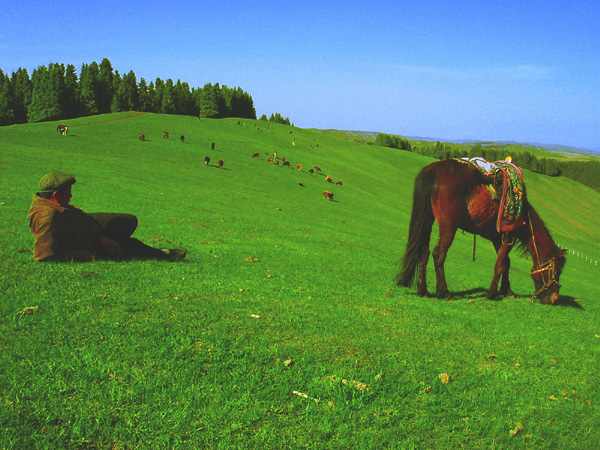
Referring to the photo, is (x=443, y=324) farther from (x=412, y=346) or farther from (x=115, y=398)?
(x=115, y=398)

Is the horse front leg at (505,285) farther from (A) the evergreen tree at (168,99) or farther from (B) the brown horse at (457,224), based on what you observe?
(A) the evergreen tree at (168,99)

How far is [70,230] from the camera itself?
8828 mm

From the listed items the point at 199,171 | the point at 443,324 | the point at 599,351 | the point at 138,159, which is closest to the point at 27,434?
the point at 443,324

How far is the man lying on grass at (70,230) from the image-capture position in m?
8.39

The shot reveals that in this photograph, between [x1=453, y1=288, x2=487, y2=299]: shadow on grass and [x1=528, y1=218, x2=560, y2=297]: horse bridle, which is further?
[x1=453, y1=288, x2=487, y2=299]: shadow on grass

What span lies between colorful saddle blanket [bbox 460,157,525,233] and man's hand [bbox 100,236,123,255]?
940 cm

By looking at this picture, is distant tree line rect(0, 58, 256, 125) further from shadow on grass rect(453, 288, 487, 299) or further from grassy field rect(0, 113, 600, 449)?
shadow on grass rect(453, 288, 487, 299)

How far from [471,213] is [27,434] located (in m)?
10.5

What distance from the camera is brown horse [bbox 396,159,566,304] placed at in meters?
10.6

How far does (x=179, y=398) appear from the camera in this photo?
472 centimetres

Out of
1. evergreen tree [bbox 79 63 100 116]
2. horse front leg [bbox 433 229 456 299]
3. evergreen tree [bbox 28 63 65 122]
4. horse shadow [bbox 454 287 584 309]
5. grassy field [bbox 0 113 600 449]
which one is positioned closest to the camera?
grassy field [bbox 0 113 600 449]

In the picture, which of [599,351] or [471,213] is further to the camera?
[471,213]

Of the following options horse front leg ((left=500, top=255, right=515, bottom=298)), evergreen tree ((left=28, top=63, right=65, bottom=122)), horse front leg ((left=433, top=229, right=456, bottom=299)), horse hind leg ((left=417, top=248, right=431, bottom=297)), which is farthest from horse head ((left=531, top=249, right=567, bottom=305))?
evergreen tree ((left=28, top=63, right=65, bottom=122))

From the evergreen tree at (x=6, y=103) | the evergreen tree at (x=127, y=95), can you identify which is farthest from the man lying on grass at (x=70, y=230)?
the evergreen tree at (x=127, y=95)
